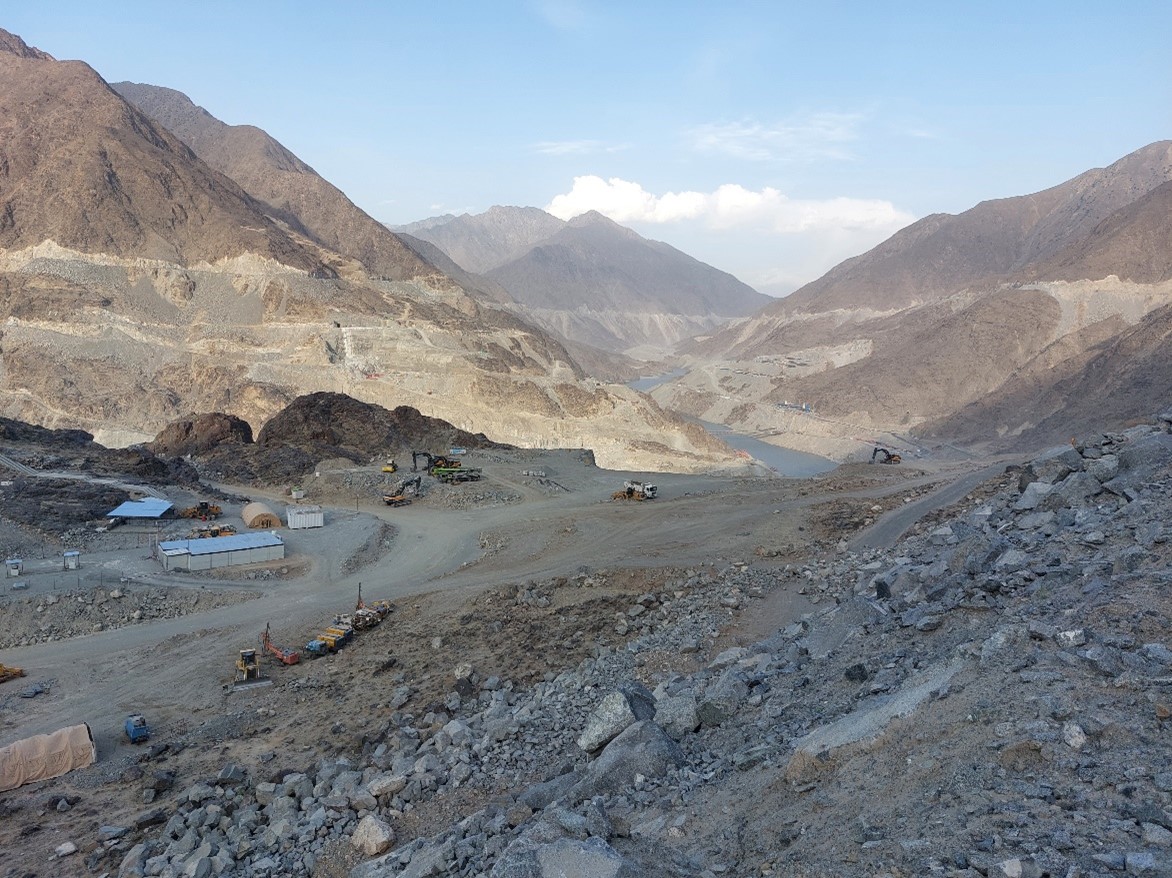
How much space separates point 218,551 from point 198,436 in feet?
84.7

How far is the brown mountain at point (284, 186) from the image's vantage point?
117 metres

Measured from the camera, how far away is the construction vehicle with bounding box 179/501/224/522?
1193 inches

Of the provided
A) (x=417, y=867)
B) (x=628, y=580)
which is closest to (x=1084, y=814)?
(x=417, y=867)

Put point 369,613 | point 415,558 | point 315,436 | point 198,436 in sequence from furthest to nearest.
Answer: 1. point 198,436
2. point 315,436
3. point 415,558
4. point 369,613

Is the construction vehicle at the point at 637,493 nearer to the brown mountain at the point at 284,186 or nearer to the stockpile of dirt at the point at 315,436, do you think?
the stockpile of dirt at the point at 315,436

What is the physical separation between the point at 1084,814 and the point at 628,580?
53.7ft

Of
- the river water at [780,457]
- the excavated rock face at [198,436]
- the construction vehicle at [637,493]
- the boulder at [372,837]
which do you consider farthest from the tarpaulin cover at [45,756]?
the river water at [780,457]

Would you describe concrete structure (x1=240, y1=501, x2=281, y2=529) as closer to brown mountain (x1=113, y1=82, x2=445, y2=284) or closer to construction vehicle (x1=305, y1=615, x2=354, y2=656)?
construction vehicle (x1=305, y1=615, x2=354, y2=656)

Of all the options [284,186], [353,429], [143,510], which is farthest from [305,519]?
[284,186]

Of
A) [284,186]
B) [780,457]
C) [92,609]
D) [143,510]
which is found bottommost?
[780,457]

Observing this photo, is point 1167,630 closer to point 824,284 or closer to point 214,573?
point 214,573

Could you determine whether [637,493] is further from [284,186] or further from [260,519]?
[284,186]

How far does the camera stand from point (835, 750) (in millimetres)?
7777

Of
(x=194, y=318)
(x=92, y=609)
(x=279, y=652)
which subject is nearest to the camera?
(x=279, y=652)
